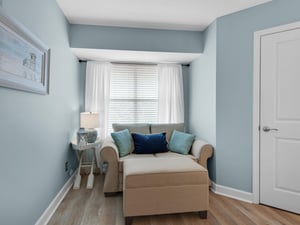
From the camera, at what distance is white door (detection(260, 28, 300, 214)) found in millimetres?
2195

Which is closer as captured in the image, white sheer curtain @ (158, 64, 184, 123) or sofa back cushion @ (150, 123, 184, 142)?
sofa back cushion @ (150, 123, 184, 142)

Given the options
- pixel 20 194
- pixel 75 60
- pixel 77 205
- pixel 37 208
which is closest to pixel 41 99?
pixel 20 194

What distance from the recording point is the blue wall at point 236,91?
8.18ft

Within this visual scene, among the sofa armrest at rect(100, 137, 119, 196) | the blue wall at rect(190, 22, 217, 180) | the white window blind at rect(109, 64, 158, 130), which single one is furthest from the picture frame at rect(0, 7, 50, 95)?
the blue wall at rect(190, 22, 217, 180)

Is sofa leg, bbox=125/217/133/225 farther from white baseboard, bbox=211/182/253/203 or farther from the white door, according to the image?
the white door

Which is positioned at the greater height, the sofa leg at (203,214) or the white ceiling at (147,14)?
the white ceiling at (147,14)

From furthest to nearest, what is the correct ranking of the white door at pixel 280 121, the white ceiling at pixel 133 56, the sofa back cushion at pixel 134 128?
the sofa back cushion at pixel 134 128 < the white ceiling at pixel 133 56 < the white door at pixel 280 121

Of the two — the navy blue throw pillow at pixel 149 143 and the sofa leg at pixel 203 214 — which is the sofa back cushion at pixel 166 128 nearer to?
the navy blue throw pillow at pixel 149 143

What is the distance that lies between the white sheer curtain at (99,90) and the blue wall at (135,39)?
67 cm

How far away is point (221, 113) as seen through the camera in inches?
107

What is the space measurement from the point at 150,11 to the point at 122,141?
1956 millimetres

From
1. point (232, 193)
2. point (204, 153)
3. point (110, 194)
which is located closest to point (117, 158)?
point (110, 194)

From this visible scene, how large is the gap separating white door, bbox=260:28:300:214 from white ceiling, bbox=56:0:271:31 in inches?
27.4

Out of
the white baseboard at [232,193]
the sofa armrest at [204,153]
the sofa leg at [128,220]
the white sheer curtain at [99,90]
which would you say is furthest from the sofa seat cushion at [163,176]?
the white sheer curtain at [99,90]
